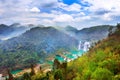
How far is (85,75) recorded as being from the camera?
74000 millimetres

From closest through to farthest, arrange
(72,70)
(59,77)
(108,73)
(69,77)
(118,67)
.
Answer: (108,73), (118,67), (59,77), (69,77), (72,70)

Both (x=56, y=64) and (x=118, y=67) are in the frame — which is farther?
(x=56, y=64)

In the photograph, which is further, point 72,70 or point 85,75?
point 72,70

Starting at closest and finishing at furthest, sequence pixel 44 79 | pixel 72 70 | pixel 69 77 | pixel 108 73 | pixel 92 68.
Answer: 1. pixel 108 73
2. pixel 92 68
3. pixel 69 77
4. pixel 44 79
5. pixel 72 70

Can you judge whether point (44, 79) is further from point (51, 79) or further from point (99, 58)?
point (99, 58)

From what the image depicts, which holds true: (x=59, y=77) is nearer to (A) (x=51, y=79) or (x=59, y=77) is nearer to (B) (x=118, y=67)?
(A) (x=51, y=79)

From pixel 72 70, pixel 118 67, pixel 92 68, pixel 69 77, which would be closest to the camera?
pixel 118 67

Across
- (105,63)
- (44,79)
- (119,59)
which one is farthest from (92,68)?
(44,79)

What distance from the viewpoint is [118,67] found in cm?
7331

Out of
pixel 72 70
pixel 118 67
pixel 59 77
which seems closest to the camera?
pixel 118 67

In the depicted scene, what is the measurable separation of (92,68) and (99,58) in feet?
50.7

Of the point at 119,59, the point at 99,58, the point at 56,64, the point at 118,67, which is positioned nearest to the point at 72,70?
the point at 56,64

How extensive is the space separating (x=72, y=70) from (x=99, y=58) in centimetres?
1604

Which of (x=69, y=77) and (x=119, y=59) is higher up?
(x=119, y=59)
